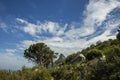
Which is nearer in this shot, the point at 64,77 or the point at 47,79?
the point at 47,79

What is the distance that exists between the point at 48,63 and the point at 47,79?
37504mm

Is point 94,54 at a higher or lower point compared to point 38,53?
lower

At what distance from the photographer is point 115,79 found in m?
19.2

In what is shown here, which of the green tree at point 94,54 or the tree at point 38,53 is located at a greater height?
the tree at point 38,53

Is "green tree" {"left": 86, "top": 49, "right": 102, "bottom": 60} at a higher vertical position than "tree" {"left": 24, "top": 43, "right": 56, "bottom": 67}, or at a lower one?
lower

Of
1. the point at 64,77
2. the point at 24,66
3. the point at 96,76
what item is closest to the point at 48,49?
the point at 24,66

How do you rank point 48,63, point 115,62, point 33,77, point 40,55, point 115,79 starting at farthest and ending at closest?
point 48,63
point 40,55
point 33,77
point 115,62
point 115,79

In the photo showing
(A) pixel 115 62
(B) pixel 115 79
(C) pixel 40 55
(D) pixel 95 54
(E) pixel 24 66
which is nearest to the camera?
(B) pixel 115 79

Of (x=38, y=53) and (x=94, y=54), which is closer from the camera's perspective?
(x=94, y=54)

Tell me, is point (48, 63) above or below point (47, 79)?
above

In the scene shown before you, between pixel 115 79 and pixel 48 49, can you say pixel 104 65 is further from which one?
pixel 48 49

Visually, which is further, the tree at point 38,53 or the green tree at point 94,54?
the tree at point 38,53

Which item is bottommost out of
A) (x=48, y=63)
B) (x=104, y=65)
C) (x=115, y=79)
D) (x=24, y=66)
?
(x=115, y=79)

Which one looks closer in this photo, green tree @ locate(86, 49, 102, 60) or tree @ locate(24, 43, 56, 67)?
Answer: green tree @ locate(86, 49, 102, 60)
